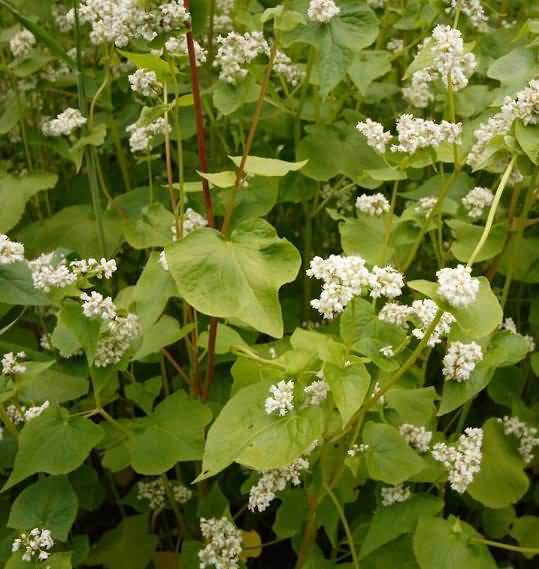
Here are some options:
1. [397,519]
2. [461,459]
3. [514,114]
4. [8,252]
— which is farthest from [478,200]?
[8,252]

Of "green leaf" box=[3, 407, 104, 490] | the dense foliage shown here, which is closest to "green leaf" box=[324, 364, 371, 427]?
the dense foliage

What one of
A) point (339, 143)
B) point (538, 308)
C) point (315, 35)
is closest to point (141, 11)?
point (315, 35)

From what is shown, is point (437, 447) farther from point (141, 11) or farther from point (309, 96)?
point (309, 96)

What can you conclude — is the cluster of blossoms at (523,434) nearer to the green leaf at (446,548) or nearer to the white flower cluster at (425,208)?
the green leaf at (446,548)

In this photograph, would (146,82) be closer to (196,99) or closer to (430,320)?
(196,99)

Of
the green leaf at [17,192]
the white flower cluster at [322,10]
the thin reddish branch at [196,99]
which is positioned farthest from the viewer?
the green leaf at [17,192]

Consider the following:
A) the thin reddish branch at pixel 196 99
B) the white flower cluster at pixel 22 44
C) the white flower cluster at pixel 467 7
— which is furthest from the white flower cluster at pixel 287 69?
the white flower cluster at pixel 22 44

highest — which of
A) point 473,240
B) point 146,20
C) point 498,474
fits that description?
point 146,20

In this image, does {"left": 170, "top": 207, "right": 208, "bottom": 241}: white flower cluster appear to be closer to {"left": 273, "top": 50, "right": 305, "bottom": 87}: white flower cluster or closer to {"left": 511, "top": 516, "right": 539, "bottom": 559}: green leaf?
{"left": 273, "top": 50, "right": 305, "bottom": 87}: white flower cluster

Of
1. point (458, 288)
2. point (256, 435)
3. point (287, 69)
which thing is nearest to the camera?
point (458, 288)
